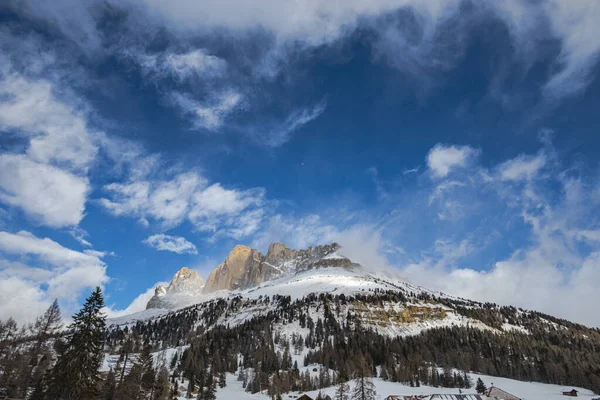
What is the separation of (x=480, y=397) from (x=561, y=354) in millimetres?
115158

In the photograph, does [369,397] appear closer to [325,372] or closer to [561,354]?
[325,372]

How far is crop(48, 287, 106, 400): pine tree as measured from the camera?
42.8 m

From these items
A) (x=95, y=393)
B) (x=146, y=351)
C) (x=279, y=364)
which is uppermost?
(x=279, y=364)

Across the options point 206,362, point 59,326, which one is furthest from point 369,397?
point 206,362

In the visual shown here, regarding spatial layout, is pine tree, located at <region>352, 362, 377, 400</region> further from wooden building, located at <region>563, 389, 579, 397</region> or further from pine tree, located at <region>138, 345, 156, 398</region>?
wooden building, located at <region>563, 389, 579, 397</region>

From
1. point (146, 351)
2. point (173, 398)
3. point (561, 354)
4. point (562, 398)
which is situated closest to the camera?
point (146, 351)

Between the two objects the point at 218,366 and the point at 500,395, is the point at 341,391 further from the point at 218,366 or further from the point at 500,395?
the point at 218,366

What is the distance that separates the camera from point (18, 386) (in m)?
74.0

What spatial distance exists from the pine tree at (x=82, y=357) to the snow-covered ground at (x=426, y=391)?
77.1m

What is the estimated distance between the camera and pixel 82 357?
143 feet

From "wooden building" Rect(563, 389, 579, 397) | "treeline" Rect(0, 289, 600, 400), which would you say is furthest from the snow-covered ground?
"treeline" Rect(0, 289, 600, 400)

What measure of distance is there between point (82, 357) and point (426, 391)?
118m

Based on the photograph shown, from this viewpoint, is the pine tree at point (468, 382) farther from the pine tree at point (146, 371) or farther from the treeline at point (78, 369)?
the pine tree at point (146, 371)

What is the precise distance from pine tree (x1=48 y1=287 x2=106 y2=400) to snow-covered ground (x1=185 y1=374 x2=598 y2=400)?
253 feet
